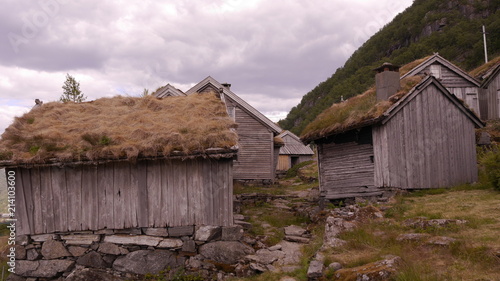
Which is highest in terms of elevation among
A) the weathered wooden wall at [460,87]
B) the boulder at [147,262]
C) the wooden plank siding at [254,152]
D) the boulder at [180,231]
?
the weathered wooden wall at [460,87]

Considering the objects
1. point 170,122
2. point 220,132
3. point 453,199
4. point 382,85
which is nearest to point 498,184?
point 453,199

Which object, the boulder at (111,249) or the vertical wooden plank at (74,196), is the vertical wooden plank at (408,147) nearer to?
the boulder at (111,249)

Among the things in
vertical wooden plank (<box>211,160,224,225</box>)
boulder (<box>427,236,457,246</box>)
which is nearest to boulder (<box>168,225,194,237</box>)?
vertical wooden plank (<box>211,160,224,225</box>)

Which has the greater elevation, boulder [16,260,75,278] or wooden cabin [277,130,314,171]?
wooden cabin [277,130,314,171]

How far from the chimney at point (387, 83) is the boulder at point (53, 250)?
11687 mm

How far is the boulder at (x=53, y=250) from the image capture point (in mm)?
10062

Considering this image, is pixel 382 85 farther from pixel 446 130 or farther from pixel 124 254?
pixel 124 254

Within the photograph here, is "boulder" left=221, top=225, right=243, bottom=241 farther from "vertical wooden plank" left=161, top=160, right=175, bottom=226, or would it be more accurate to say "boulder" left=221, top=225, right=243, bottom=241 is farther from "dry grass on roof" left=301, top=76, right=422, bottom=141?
"dry grass on roof" left=301, top=76, right=422, bottom=141

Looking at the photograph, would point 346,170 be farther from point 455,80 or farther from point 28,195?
point 455,80

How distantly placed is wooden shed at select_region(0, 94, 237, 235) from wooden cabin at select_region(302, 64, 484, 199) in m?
5.85

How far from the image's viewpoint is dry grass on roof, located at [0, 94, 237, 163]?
974 centimetres

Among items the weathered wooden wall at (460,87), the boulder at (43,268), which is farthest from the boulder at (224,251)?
the weathered wooden wall at (460,87)

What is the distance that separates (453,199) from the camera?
11.6 meters

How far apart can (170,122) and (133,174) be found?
194cm
